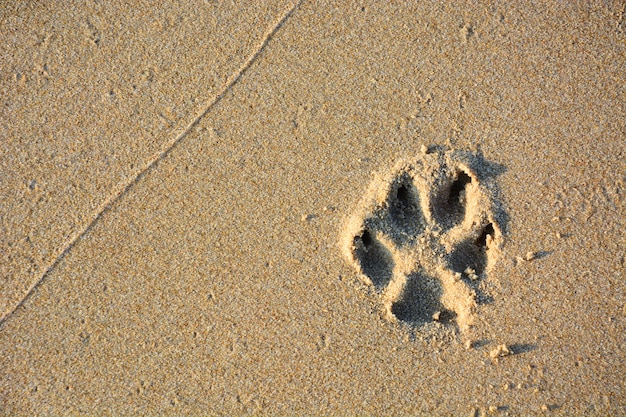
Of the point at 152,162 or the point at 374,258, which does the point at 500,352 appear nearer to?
the point at 374,258

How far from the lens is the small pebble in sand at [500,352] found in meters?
1.82

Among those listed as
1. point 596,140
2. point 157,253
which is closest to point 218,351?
point 157,253

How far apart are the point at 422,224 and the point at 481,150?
13.5 inches

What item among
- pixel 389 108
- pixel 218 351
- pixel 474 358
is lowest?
pixel 218 351

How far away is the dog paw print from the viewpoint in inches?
73.1

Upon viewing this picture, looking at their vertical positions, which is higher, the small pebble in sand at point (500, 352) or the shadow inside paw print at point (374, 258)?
the shadow inside paw print at point (374, 258)

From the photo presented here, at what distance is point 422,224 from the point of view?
1891 mm

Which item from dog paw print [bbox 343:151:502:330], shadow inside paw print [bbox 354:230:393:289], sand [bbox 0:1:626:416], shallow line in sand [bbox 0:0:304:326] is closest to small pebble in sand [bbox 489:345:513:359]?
sand [bbox 0:1:626:416]

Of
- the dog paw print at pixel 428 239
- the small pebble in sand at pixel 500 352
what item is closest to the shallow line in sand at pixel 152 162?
the dog paw print at pixel 428 239

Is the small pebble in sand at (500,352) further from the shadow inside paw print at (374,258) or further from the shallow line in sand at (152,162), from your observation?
the shallow line in sand at (152,162)

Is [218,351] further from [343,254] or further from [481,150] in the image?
[481,150]

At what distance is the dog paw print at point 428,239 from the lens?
6.09 ft

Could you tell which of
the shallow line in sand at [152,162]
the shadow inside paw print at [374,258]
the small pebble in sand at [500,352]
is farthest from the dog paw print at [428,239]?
the shallow line in sand at [152,162]

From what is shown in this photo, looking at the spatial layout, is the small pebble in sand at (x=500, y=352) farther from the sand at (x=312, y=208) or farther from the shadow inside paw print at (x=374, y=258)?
the shadow inside paw print at (x=374, y=258)
